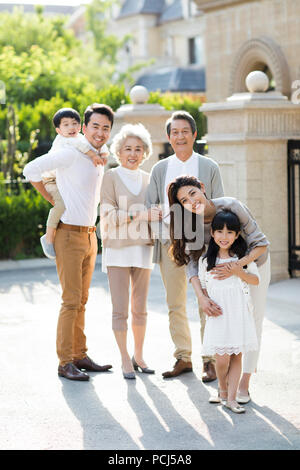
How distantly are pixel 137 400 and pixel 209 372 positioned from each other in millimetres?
710

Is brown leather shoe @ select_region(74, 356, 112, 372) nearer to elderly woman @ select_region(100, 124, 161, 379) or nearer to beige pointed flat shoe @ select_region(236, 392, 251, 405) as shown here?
elderly woman @ select_region(100, 124, 161, 379)

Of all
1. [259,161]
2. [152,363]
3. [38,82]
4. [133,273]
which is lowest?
[152,363]

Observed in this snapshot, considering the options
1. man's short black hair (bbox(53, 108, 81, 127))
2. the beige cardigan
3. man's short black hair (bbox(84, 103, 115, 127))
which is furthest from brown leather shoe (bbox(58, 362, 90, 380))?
man's short black hair (bbox(53, 108, 81, 127))

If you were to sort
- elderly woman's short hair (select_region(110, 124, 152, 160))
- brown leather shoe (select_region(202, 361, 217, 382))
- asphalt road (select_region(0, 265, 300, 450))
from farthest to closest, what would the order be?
elderly woman's short hair (select_region(110, 124, 152, 160)), brown leather shoe (select_region(202, 361, 217, 382)), asphalt road (select_region(0, 265, 300, 450))

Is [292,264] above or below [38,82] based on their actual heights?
below

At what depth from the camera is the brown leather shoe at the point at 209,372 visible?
6.08 metres

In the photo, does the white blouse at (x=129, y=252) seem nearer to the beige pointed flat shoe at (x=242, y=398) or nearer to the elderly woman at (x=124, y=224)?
the elderly woman at (x=124, y=224)

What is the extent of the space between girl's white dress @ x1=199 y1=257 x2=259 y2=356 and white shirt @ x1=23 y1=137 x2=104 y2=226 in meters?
1.38

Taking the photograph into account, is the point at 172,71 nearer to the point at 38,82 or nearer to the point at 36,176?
the point at 38,82

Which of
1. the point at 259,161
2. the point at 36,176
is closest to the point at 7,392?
the point at 36,176

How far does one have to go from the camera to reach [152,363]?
668 cm

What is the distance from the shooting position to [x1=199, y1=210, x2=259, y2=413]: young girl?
17.4 ft

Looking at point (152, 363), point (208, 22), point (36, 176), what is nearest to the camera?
point (36, 176)

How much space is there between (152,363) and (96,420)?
1.48 meters
